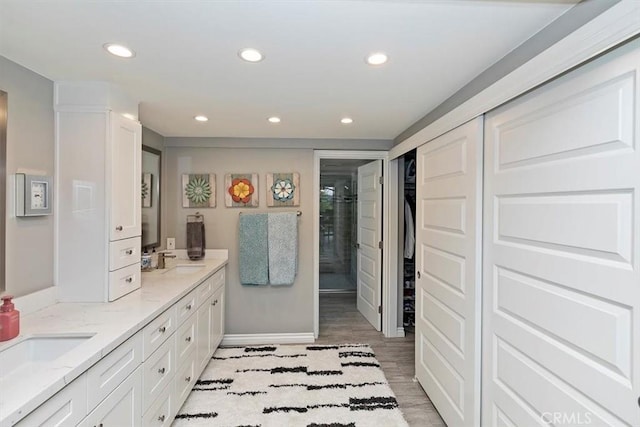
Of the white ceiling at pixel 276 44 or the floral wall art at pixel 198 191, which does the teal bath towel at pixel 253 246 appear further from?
the white ceiling at pixel 276 44

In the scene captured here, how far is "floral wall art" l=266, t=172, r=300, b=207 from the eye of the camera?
3.65 metres

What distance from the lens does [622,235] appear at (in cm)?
102

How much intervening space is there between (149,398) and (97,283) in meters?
0.77

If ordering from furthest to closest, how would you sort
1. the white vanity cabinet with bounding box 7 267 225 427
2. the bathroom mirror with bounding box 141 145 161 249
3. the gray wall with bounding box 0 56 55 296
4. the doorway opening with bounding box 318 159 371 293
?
1. the doorway opening with bounding box 318 159 371 293
2. the bathroom mirror with bounding box 141 145 161 249
3. the gray wall with bounding box 0 56 55 296
4. the white vanity cabinet with bounding box 7 267 225 427

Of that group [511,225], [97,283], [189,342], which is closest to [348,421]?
[189,342]

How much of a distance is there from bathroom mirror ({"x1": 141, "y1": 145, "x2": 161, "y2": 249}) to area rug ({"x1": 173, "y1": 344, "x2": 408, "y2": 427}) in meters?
1.37

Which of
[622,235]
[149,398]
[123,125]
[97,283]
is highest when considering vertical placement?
[123,125]

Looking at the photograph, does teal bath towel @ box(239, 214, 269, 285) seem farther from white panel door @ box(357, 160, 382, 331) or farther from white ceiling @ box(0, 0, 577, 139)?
white ceiling @ box(0, 0, 577, 139)

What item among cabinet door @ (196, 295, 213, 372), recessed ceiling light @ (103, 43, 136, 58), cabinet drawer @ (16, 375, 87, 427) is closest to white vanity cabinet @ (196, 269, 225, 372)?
cabinet door @ (196, 295, 213, 372)

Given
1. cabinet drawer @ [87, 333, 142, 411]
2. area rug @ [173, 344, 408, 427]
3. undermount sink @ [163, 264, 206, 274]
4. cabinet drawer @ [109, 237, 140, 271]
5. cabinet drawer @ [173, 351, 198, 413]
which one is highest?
cabinet drawer @ [109, 237, 140, 271]

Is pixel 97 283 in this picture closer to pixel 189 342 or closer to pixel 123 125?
pixel 189 342

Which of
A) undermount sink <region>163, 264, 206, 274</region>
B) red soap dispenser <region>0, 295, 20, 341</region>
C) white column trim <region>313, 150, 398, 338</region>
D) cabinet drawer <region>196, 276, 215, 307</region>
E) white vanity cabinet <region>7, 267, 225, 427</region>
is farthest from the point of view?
white column trim <region>313, 150, 398, 338</region>

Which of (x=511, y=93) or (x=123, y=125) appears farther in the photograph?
(x=123, y=125)

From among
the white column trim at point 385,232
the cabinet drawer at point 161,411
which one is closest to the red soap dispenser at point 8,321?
the cabinet drawer at point 161,411
